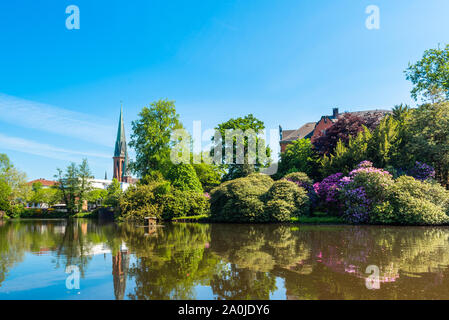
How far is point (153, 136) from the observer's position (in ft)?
104

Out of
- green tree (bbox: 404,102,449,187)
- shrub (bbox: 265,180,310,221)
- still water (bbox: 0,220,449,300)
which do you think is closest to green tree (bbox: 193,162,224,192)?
shrub (bbox: 265,180,310,221)

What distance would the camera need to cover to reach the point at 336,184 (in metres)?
18.8

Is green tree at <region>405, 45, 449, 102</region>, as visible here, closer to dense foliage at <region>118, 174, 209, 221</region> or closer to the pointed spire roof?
dense foliage at <region>118, 174, 209, 221</region>

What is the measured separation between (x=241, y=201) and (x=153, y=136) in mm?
15313

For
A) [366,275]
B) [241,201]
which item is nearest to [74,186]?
[241,201]

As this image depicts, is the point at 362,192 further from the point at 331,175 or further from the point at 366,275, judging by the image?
the point at 366,275

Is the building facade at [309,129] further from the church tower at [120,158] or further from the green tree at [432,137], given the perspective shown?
the church tower at [120,158]

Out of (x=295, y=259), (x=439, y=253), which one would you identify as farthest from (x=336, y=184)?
(x=295, y=259)

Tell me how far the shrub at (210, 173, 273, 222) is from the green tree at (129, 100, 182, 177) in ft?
34.5

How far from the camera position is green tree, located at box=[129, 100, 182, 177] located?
31.2m

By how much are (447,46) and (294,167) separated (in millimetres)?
13916

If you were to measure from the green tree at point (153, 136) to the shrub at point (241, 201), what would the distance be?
34.5ft
